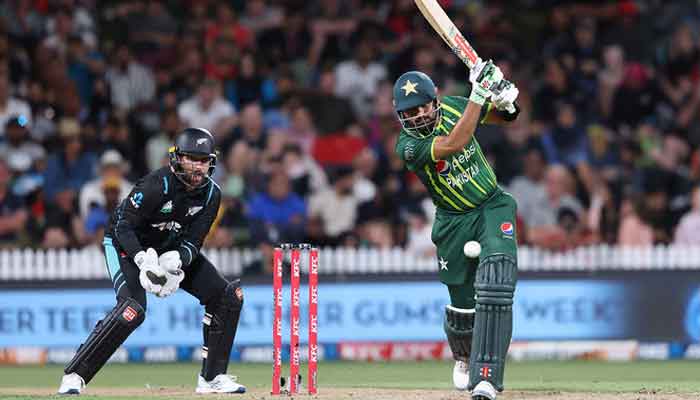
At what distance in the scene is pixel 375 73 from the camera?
1941cm

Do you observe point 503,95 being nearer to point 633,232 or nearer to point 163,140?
point 633,232

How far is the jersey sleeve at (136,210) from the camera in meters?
10.5

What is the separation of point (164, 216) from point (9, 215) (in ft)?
23.0

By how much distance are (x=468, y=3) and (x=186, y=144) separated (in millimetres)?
10876

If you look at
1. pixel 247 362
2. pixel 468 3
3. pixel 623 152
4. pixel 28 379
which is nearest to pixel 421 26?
pixel 468 3

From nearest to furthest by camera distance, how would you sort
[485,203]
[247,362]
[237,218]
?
1. [485,203]
2. [247,362]
3. [237,218]

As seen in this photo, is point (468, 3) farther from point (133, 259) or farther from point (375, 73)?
point (133, 259)

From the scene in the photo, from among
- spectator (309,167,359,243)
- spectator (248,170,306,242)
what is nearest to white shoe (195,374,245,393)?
spectator (248,170,306,242)

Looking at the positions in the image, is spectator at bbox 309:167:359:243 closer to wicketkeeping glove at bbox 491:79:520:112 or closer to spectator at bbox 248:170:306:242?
spectator at bbox 248:170:306:242

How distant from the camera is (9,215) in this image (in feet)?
56.4

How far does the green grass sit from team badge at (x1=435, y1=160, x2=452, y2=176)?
81.0 inches

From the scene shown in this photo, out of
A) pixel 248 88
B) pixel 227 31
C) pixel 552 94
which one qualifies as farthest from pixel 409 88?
pixel 227 31

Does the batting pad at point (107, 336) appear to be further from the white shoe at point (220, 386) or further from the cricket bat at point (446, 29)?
the cricket bat at point (446, 29)

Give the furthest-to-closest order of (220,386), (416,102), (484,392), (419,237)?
(419,237) < (220,386) < (416,102) < (484,392)
